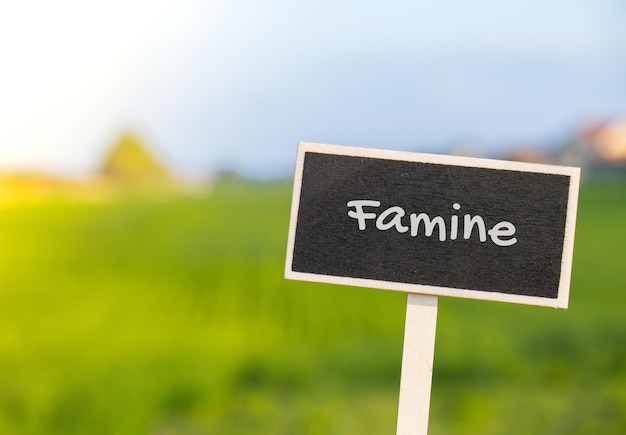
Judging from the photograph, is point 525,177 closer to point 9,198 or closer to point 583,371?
point 583,371

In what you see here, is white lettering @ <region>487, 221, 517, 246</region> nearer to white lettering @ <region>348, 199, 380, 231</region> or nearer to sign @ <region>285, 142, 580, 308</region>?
sign @ <region>285, 142, 580, 308</region>

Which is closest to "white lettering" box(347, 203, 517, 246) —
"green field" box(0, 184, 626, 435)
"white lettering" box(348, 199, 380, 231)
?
"white lettering" box(348, 199, 380, 231)

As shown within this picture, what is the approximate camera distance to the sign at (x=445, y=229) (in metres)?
0.87

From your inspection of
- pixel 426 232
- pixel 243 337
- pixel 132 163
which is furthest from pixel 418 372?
pixel 132 163

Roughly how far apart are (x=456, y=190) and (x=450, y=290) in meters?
0.11

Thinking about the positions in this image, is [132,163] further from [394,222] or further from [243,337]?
[394,222]

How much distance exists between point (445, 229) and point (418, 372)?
0.16 metres

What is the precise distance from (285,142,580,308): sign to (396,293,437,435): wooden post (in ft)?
0.12

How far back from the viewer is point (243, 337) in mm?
2080

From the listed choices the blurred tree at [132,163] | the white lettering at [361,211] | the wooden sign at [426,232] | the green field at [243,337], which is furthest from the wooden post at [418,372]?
the blurred tree at [132,163]

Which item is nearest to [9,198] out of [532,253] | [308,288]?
[308,288]

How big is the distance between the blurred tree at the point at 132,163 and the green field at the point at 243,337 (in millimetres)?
83

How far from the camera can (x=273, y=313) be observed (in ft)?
6.91

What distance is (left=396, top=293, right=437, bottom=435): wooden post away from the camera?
0.88m
